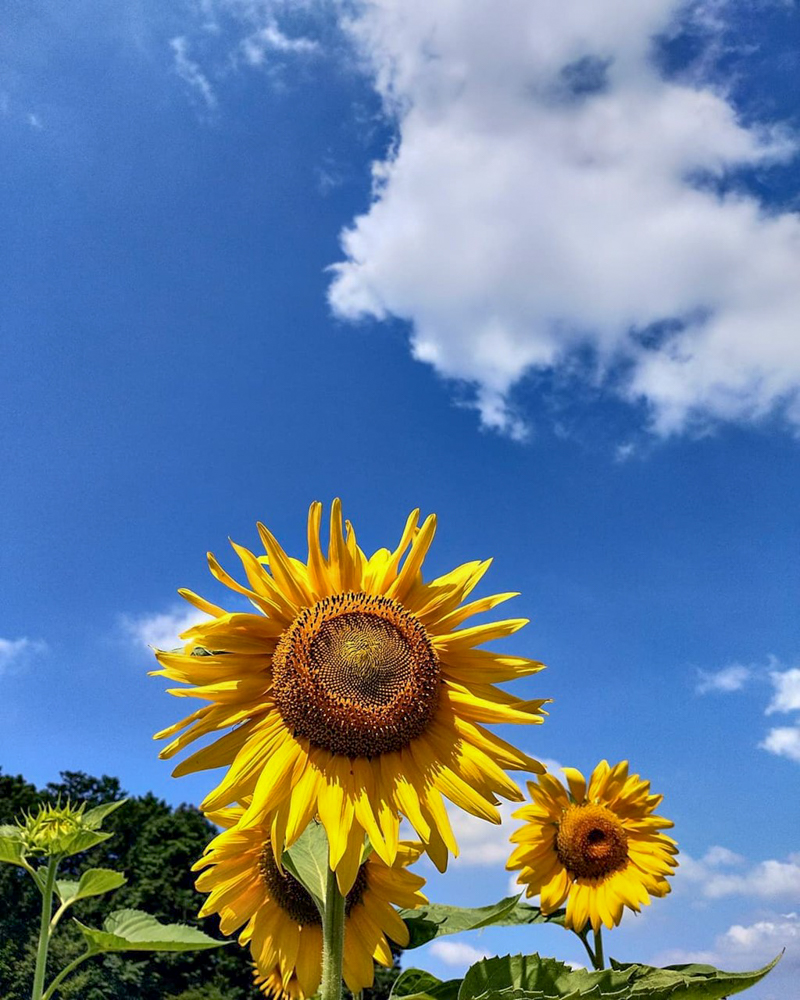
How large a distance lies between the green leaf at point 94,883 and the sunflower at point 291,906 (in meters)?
0.34

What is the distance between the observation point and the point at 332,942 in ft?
8.00

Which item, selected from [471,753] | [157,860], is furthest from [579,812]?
[157,860]

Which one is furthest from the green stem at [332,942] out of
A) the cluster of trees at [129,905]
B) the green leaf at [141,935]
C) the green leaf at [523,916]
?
the cluster of trees at [129,905]

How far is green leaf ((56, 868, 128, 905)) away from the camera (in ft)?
12.2

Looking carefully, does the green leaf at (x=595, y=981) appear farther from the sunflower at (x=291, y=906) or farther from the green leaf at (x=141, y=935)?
the sunflower at (x=291, y=906)

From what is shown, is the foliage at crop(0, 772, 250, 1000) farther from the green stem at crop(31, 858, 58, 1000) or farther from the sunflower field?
the sunflower field

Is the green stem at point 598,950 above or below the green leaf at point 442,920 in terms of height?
above

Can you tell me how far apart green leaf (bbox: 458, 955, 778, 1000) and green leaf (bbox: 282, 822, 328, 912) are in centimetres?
50

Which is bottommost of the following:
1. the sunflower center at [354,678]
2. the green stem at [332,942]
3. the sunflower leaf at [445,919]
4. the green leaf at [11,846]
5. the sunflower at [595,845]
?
the green stem at [332,942]

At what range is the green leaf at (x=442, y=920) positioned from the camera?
9.07 feet

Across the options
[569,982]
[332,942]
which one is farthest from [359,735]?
[569,982]

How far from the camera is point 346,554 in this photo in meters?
2.91

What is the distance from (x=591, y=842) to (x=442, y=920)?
13.0 feet

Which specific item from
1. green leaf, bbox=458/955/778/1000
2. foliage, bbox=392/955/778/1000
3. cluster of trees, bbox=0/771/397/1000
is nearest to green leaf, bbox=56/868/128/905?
foliage, bbox=392/955/778/1000
